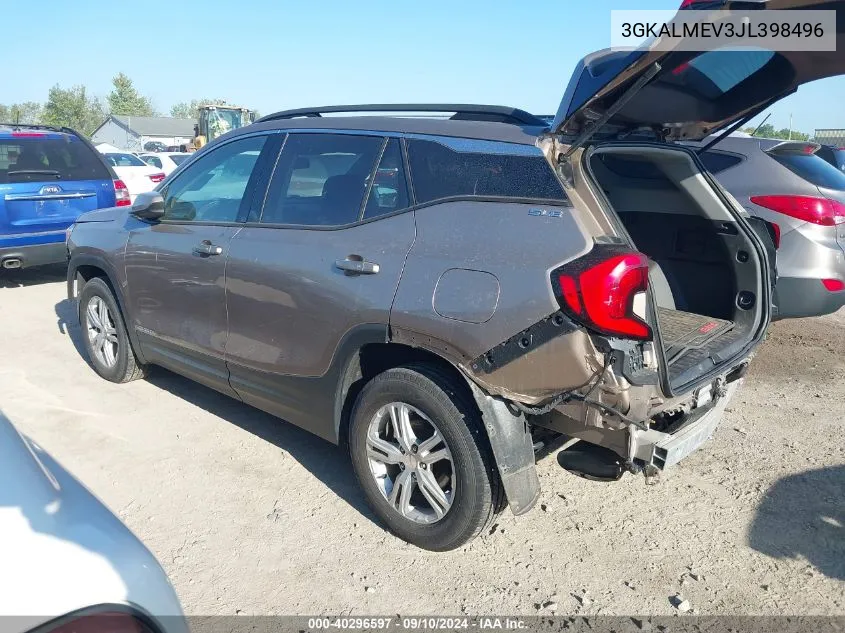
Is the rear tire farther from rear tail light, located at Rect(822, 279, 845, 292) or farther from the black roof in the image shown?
rear tail light, located at Rect(822, 279, 845, 292)

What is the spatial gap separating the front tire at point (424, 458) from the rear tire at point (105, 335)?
8.07 feet

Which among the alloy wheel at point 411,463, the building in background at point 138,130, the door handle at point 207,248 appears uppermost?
the building in background at point 138,130

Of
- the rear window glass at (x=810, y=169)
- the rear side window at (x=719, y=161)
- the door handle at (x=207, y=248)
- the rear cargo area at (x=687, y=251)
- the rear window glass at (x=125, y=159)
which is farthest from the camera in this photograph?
the rear window glass at (x=125, y=159)

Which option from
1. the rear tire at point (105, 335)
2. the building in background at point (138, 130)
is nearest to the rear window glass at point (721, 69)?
the rear tire at point (105, 335)

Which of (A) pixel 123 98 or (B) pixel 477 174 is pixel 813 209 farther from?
(A) pixel 123 98

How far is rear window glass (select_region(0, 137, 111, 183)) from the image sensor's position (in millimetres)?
7594

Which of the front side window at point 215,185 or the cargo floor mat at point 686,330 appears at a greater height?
the front side window at point 215,185

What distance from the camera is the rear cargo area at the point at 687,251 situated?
138 inches

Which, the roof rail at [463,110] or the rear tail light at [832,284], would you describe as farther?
the rear tail light at [832,284]

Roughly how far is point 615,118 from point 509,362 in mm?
1254

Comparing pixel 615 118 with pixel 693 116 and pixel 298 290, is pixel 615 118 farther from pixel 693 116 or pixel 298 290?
pixel 298 290

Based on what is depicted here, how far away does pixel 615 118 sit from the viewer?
304 cm

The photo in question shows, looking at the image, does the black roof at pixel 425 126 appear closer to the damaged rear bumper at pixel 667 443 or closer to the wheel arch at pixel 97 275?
the damaged rear bumper at pixel 667 443

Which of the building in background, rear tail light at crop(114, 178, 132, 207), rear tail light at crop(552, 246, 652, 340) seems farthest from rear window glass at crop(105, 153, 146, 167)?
the building in background
